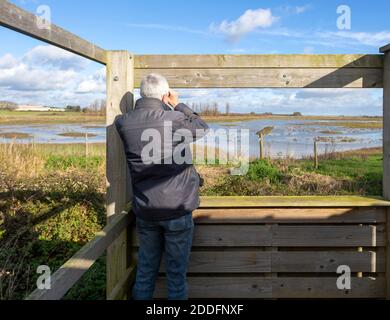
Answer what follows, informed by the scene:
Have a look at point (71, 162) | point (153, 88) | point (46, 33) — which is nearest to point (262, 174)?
point (71, 162)

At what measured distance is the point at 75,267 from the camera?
1.86 metres

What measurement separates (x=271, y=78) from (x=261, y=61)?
0.15m

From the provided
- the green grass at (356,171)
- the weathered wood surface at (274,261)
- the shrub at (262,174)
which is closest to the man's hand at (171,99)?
the weathered wood surface at (274,261)

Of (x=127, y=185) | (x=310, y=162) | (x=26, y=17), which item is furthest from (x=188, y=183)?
(x=310, y=162)

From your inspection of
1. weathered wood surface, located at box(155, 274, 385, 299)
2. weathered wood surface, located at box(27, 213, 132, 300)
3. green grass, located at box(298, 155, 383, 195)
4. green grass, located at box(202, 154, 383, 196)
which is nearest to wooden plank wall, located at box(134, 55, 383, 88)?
weathered wood surface, located at box(27, 213, 132, 300)

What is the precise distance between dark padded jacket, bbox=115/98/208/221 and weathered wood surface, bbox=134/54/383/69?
70cm

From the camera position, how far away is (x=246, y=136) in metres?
3.39

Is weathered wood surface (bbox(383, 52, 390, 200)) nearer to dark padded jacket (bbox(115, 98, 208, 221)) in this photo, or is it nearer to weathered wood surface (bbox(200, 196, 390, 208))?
weathered wood surface (bbox(200, 196, 390, 208))

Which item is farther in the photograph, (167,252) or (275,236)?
(275,236)

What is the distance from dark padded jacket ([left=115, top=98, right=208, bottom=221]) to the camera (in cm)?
239

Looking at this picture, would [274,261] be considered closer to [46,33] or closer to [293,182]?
[46,33]

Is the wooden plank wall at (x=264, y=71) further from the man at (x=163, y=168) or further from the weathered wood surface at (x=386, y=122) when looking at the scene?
the man at (x=163, y=168)
